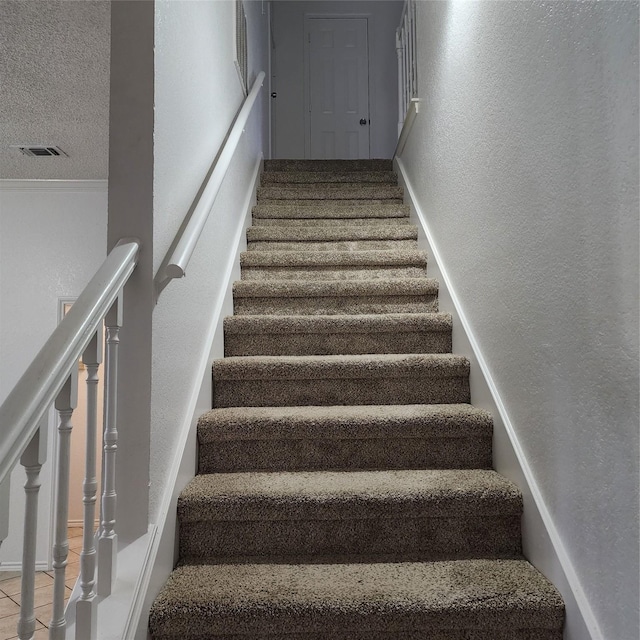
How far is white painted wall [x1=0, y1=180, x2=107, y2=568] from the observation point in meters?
3.54

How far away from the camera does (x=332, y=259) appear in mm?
2592

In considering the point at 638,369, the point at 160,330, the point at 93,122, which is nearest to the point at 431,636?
the point at 638,369

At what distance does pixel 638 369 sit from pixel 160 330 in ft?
3.35

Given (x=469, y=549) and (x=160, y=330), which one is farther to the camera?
Answer: (x=469, y=549)

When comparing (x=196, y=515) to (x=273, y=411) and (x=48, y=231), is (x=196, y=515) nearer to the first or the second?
(x=273, y=411)

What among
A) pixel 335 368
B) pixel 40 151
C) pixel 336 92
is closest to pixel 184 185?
pixel 335 368

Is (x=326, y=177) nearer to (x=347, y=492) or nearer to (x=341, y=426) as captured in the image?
(x=341, y=426)

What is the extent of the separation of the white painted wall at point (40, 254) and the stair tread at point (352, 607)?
289 cm

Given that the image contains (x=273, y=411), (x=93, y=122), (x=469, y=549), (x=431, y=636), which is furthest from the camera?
(x=93, y=122)

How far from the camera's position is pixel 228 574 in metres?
1.25

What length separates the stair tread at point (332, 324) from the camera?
2.10 meters

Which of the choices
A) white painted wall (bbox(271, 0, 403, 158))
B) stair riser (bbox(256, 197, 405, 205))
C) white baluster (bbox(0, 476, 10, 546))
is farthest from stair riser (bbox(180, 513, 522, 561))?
white painted wall (bbox(271, 0, 403, 158))

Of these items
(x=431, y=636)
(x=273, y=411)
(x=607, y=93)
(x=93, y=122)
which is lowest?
(x=431, y=636)

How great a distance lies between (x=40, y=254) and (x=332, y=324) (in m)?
2.56
